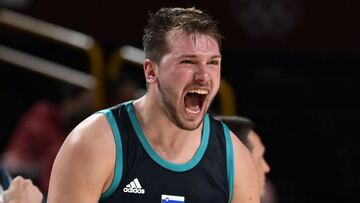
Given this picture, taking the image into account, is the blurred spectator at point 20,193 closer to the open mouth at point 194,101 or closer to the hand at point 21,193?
the hand at point 21,193

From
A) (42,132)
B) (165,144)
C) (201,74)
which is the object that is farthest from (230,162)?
(42,132)

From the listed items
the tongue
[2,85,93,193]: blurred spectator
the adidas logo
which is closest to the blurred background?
[2,85,93,193]: blurred spectator

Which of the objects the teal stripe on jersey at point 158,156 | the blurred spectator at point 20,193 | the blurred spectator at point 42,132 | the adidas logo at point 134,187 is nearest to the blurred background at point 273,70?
the blurred spectator at point 42,132

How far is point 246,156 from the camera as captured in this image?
3699mm

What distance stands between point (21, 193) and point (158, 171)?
1.87ft

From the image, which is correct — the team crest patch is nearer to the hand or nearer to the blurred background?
the hand

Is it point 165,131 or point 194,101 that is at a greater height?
point 194,101

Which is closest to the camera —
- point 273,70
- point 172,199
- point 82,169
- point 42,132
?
point 82,169

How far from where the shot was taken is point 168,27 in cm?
350

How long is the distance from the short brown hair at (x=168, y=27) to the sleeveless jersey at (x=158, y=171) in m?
0.26

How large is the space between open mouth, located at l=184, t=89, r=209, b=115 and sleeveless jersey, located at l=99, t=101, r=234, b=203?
0.18m

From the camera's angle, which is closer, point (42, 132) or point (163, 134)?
point (163, 134)

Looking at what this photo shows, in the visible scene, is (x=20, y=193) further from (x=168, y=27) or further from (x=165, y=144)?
(x=168, y=27)

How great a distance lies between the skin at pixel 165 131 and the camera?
11.0 feet
